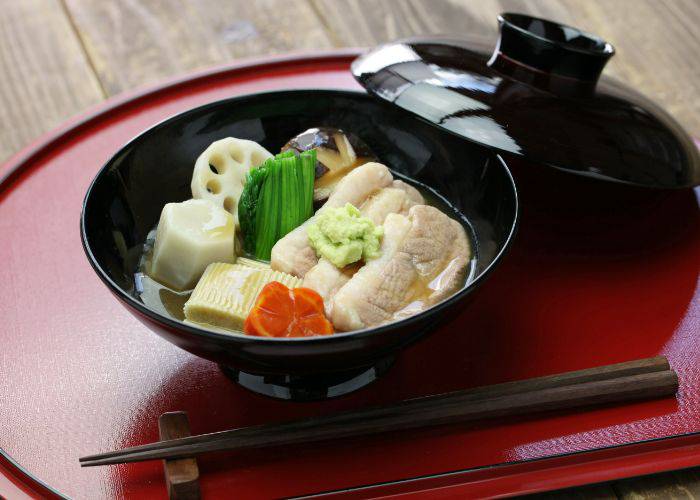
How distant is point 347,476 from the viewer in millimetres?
1350

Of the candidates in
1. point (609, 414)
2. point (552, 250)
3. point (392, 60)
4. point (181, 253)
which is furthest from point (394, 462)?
point (392, 60)

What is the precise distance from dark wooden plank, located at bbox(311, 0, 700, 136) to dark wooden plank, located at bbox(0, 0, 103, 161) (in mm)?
883

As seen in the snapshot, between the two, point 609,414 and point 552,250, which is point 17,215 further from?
point 609,414

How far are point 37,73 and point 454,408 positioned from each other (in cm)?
195

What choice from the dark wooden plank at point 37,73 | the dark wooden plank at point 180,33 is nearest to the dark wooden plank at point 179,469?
the dark wooden plank at point 37,73

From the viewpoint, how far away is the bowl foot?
1.49 m

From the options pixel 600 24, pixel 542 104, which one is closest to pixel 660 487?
pixel 542 104

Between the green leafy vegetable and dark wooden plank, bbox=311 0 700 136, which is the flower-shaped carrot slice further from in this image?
dark wooden plank, bbox=311 0 700 136

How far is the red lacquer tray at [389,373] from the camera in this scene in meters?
1.35

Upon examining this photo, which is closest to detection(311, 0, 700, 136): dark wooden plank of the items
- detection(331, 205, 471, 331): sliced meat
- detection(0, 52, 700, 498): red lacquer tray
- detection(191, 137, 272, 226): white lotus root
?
detection(0, 52, 700, 498): red lacquer tray

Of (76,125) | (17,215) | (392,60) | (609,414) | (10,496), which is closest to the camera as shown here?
(10,496)

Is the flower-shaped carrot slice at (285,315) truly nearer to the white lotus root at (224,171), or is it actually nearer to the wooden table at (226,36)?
the white lotus root at (224,171)

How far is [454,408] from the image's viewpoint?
1.40 m

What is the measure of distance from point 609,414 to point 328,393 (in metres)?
0.51
